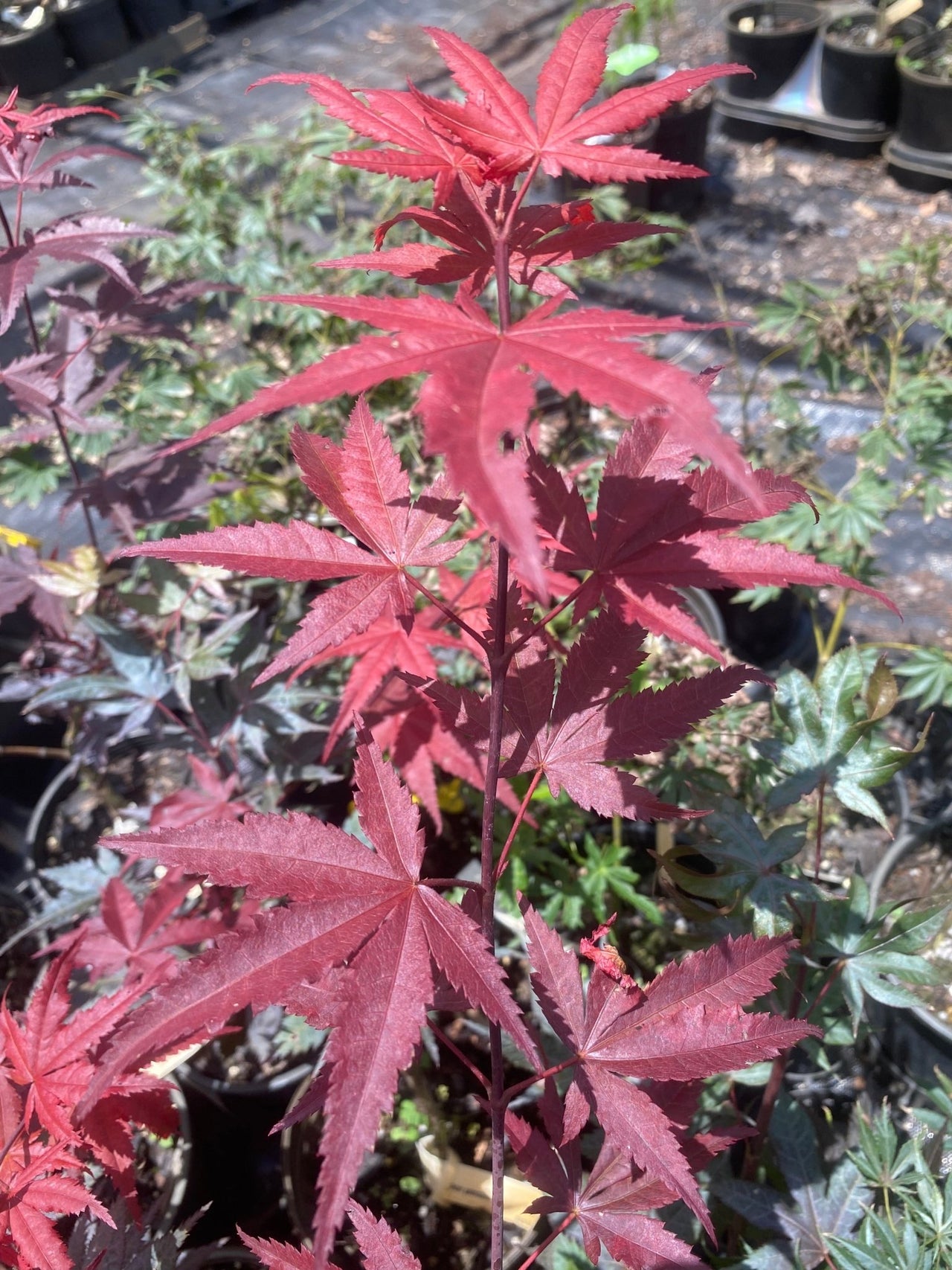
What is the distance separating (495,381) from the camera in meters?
0.55

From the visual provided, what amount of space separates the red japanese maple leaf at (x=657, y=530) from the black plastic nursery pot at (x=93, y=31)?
21.7 ft

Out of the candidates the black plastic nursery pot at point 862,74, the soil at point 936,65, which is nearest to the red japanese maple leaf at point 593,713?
the soil at point 936,65

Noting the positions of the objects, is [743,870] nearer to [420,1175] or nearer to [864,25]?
[420,1175]

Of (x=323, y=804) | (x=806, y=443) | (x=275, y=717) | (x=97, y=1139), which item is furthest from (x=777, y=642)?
(x=97, y=1139)

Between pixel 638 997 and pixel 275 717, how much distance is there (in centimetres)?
75

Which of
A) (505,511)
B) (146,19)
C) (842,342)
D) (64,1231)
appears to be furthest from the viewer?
(146,19)

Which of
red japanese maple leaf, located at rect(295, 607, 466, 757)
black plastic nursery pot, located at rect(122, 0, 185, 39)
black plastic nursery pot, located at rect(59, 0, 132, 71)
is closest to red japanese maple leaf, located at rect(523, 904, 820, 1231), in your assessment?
red japanese maple leaf, located at rect(295, 607, 466, 757)

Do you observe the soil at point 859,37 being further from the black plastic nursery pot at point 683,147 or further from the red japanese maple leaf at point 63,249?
the red japanese maple leaf at point 63,249

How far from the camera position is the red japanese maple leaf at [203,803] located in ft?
4.40

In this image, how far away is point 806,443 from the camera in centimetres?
199

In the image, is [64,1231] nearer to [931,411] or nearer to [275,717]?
[275,717]

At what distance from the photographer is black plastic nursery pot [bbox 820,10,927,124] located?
4.14 m

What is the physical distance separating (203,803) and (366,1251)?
0.70m

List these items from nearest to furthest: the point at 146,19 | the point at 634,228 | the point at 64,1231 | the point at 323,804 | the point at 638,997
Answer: the point at 634,228
the point at 638,997
the point at 64,1231
the point at 323,804
the point at 146,19
